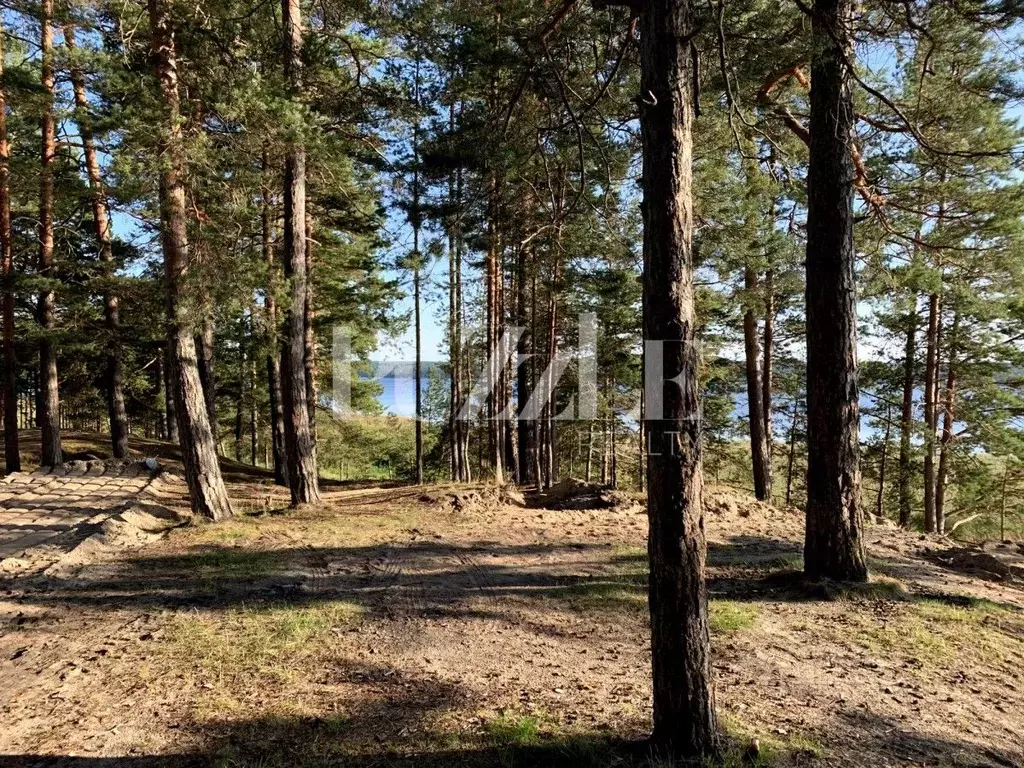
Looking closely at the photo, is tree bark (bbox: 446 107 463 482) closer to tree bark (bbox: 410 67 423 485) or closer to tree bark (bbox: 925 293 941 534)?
tree bark (bbox: 410 67 423 485)

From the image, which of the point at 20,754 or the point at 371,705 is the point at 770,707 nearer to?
the point at 371,705

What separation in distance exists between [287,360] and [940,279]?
10966mm

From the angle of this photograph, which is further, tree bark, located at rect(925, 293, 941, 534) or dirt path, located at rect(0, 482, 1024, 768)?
tree bark, located at rect(925, 293, 941, 534)

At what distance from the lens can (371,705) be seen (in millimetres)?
3449

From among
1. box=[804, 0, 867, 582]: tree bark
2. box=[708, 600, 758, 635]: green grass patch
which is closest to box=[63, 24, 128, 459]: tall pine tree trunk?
box=[804, 0, 867, 582]: tree bark

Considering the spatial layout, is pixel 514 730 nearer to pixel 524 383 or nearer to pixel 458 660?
pixel 458 660

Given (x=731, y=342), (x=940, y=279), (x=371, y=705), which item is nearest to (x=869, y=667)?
(x=371, y=705)

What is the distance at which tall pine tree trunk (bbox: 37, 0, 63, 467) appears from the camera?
1055cm

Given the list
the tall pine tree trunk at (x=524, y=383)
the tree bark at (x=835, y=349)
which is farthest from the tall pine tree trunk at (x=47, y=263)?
the tree bark at (x=835, y=349)

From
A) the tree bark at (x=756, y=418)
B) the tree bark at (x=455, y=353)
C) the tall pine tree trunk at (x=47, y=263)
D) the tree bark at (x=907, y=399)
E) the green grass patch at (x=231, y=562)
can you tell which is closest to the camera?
the green grass patch at (x=231, y=562)

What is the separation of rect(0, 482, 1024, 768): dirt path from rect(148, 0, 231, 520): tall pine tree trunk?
47.7 inches

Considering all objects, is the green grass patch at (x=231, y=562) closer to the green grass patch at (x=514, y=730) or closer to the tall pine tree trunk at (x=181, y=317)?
the tall pine tree trunk at (x=181, y=317)

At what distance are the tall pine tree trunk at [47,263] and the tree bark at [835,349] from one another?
12.9 m

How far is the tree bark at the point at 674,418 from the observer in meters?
2.69
